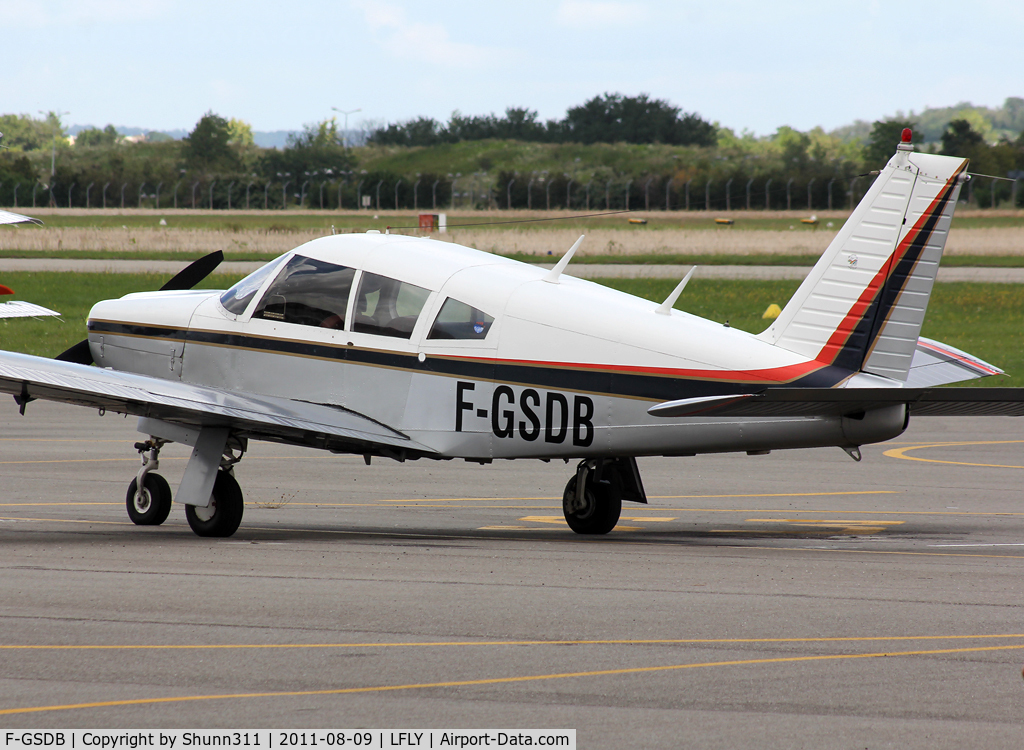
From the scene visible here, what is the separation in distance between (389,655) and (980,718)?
10.3ft

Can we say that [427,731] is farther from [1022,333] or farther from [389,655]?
[1022,333]

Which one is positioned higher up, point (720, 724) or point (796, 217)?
point (796, 217)

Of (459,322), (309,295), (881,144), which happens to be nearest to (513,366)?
(459,322)

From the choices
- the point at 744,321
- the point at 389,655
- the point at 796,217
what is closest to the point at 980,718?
the point at 389,655

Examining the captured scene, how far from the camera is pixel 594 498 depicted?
11.6 meters

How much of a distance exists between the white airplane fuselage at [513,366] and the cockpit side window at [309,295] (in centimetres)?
7

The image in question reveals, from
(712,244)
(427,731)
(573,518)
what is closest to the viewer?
(427,731)

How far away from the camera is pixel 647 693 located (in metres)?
6.20

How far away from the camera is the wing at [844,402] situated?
8.97 meters

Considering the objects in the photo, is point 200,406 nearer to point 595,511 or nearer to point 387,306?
point 387,306

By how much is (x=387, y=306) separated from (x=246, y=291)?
169 centimetres

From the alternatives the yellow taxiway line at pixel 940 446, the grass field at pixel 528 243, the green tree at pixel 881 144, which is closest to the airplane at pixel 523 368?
the yellow taxiway line at pixel 940 446

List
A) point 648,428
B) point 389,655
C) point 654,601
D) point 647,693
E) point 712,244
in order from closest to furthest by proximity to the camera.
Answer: point 647,693 < point 389,655 < point 654,601 < point 648,428 < point 712,244

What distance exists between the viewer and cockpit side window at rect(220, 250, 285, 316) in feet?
39.2
